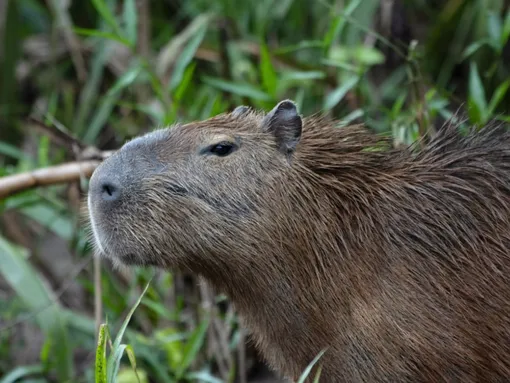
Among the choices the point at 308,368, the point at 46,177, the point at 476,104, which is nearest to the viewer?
the point at 308,368

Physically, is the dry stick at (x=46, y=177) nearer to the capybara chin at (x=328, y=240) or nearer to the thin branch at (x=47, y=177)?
the thin branch at (x=47, y=177)

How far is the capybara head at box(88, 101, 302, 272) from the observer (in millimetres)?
3322

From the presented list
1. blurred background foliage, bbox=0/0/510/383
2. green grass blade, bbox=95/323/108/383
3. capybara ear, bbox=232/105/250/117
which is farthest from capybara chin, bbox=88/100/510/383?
blurred background foliage, bbox=0/0/510/383

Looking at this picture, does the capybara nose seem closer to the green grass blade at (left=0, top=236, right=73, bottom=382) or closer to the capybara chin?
the capybara chin

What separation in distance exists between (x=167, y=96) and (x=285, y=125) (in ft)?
7.14

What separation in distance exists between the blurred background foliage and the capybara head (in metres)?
0.57

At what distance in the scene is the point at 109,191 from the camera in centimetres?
332

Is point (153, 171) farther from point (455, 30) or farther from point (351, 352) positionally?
point (455, 30)

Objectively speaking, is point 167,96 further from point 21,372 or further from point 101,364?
point 101,364

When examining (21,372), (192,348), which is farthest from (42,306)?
(192,348)

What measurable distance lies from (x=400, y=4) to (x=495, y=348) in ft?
9.69

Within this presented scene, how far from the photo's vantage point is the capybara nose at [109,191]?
3.31 meters

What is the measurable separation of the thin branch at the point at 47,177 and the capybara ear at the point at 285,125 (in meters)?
1.24

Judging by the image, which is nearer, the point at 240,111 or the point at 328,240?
the point at 328,240
